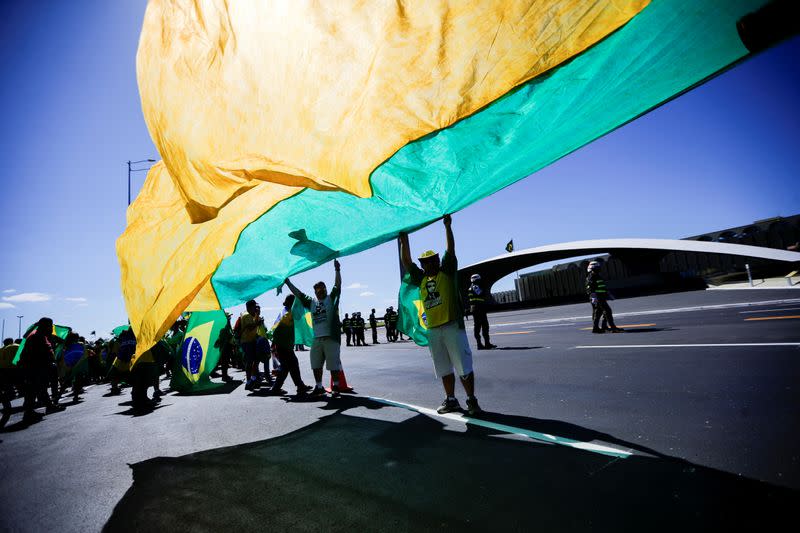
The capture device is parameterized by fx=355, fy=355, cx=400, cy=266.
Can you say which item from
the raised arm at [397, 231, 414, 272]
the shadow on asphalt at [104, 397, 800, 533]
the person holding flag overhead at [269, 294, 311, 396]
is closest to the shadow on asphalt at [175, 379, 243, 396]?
the person holding flag overhead at [269, 294, 311, 396]

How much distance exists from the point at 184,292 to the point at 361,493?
247 cm

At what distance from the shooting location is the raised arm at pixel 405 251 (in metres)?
4.68

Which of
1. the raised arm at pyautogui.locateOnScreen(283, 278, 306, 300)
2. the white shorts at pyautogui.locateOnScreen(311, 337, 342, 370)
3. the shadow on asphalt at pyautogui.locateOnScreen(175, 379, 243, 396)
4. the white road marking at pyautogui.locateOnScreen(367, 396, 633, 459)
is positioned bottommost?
the shadow on asphalt at pyautogui.locateOnScreen(175, 379, 243, 396)

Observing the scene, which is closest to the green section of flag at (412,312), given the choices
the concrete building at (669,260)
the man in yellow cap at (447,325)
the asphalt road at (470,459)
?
the asphalt road at (470,459)

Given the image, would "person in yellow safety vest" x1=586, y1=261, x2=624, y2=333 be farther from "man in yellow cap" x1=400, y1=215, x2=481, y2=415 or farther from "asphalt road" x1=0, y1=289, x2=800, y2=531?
"man in yellow cap" x1=400, y1=215, x2=481, y2=415

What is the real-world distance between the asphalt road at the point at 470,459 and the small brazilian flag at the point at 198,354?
9.31 feet

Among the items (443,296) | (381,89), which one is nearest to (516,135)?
(381,89)

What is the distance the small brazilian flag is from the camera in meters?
8.62

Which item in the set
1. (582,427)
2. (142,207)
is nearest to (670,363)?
(582,427)

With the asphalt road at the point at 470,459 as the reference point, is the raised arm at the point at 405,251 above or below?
above

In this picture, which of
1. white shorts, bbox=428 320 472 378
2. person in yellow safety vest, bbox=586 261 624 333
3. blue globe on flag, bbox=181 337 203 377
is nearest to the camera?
white shorts, bbox=428 320 472 378

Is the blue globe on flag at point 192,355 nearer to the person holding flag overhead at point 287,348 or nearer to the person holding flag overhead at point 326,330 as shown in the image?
the person holding flag overhead at point 287,348

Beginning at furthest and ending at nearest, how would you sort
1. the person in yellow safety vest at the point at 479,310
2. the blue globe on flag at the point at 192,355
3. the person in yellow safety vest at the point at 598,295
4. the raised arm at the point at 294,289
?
the person in yellow safety vest at the point at 479,310
the person in yellow safety vest at the point at 598,295
the blue globe on flag at the point at 192,355
the raised arm at the point at 294,289

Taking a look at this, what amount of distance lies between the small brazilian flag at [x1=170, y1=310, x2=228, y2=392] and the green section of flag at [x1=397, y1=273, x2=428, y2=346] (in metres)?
5.42
